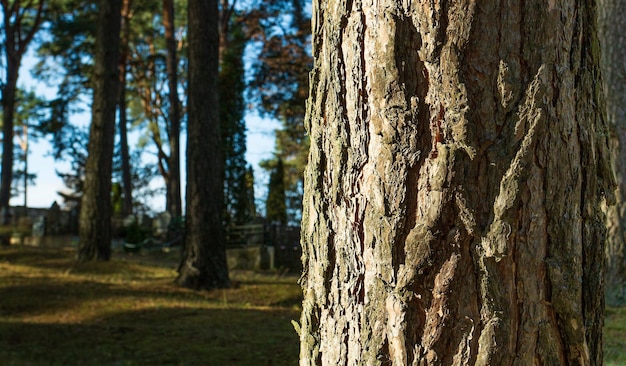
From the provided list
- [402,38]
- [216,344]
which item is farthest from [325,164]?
[216,344]

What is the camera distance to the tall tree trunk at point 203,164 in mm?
12453

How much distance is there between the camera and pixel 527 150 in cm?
190

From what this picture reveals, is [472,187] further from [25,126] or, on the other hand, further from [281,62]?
[25,126]

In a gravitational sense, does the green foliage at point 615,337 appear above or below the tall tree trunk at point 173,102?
below

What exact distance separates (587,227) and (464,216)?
0.40 meters

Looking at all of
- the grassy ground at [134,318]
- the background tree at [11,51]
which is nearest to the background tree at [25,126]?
the background tree at [11,51]

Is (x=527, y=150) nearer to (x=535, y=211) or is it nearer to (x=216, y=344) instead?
(x=535, y=211)

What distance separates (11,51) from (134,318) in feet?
79.9

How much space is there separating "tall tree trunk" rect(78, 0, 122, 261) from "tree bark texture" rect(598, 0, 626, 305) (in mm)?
10242

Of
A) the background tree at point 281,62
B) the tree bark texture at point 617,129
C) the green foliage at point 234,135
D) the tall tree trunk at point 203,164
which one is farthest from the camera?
the background tree at point 281,62

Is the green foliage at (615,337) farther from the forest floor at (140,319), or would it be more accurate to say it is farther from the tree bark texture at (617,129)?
the tree bark texture at (617,129)

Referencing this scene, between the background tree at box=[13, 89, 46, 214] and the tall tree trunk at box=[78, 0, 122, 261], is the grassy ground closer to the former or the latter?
the tall tree trunk at box=[78, 0, 122, 261]

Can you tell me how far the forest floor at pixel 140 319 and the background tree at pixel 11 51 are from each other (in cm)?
1580

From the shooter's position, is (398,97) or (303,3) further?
(303,3)
